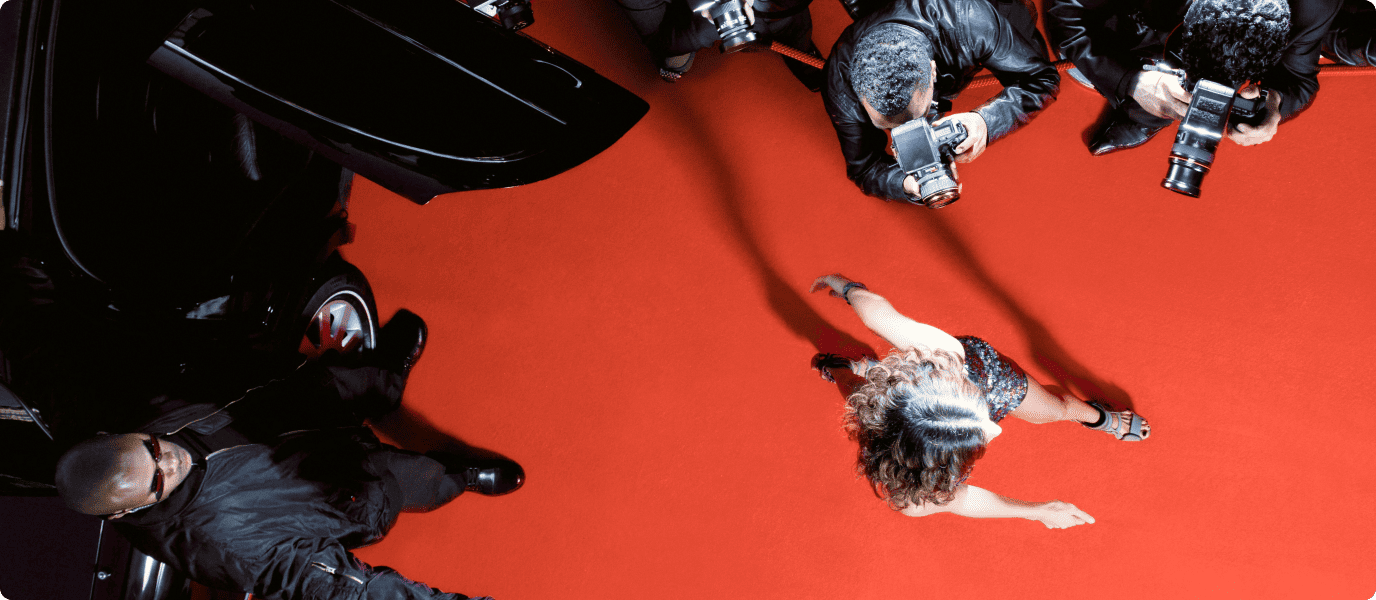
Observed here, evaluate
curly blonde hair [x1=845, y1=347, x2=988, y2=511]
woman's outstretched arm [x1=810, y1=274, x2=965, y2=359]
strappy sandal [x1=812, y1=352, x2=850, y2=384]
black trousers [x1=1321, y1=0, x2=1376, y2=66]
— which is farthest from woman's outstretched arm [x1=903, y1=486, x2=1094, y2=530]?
black trousers [x1=1321, y1=0, x2=1376, y2=66]

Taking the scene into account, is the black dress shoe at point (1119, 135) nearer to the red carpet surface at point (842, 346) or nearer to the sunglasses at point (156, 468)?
the red carpet surface at point (842, 346)

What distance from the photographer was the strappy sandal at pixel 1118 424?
2.54 m

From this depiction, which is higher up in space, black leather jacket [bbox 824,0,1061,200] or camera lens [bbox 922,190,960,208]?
black leather jacket [bbox 824,0,1061,200]

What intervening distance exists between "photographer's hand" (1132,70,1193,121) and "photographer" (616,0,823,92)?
99 cm

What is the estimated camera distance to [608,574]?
2.79m

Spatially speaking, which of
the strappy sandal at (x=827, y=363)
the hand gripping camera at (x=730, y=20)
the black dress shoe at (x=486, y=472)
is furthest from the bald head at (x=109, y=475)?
the strappy sandal at (x=827, y=363)

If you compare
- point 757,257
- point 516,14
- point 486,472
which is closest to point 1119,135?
point 757,257

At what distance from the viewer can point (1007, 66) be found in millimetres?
2115

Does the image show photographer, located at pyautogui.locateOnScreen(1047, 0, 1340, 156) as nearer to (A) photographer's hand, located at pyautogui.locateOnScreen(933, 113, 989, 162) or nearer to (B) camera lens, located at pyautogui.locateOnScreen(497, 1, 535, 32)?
(A) photographer's hand, located at pyautogui.locateOnScreen(933, 113, 989, 162)

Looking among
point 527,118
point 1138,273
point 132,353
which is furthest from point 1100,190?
point 132,353

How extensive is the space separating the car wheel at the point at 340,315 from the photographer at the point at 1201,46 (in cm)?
256

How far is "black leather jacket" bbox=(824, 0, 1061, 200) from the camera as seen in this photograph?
2.05 m

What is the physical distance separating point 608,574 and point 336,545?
3.73 ft

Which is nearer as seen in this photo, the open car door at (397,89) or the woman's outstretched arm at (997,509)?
the open car door at (397,89)
